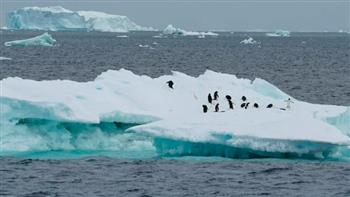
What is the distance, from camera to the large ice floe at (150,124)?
18.6 meters

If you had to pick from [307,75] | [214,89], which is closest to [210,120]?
[214,89]

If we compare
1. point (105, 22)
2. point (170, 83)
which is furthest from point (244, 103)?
point (105, 22)

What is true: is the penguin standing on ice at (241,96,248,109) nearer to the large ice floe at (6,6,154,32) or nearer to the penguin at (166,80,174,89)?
the penguin at (166,80,174,89)

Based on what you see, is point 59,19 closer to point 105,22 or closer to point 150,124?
point 105,22

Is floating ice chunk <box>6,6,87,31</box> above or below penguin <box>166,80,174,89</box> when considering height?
above

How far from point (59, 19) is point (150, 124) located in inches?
4911

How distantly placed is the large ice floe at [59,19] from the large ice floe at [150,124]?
370 feet

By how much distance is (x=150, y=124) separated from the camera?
19188 millimetres

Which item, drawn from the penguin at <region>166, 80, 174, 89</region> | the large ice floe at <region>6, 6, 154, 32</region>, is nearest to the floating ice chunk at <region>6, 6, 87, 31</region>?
the large ice floe at <region>6, 6, 154, 32</region>

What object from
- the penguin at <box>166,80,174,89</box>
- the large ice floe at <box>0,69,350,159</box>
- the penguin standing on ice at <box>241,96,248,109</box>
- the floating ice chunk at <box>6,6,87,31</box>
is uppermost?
the floating ice chunk at <box>6,6,87,31</box>

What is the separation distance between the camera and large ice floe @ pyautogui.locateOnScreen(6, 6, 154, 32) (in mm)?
135375

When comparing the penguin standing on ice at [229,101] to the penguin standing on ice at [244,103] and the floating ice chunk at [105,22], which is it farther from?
the floating ice chunk at [105,22]

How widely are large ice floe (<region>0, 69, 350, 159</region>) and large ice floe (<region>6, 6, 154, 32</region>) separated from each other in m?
113

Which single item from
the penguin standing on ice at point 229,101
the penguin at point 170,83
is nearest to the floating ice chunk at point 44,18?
the penguin at point 170,83
